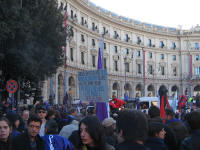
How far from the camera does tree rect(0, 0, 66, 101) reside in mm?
12234

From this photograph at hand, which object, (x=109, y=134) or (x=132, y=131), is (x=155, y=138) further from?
(x=132, y=131)

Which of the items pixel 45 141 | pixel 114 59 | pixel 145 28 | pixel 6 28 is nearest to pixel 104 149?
pixel 45 141

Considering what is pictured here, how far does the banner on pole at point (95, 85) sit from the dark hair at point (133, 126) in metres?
3.74

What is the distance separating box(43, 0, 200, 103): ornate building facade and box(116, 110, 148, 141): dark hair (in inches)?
1094

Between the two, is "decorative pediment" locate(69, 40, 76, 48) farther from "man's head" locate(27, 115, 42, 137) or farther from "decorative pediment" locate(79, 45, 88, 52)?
"man's head" locate(27, 115, 42, 137)

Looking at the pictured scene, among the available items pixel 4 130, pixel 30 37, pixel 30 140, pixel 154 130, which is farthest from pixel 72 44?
pixel 154 130

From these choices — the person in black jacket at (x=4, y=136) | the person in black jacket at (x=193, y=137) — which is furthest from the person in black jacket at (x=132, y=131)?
the person in black jacket at (x=4, y=136)

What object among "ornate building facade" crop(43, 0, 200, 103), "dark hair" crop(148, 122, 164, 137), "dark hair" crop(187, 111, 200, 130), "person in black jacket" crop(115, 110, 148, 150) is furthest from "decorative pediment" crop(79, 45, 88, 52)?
"person in black jacket" crop(115, 110, 148, 150)

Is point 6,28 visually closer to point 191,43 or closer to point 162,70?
point 162,70

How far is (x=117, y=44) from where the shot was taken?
4819 centimetres

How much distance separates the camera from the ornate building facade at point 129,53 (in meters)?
37.3

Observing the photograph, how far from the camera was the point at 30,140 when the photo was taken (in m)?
3.80

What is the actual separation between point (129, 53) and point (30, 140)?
156 ft

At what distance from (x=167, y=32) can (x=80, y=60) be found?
2496 centimetres
